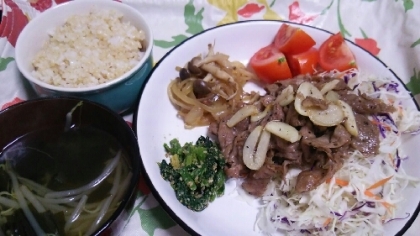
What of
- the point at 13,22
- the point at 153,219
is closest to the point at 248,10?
the point at 13,22

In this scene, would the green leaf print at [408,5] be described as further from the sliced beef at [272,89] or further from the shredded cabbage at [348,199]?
the sliced beef at [272,89]

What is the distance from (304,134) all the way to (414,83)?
3.19 feet

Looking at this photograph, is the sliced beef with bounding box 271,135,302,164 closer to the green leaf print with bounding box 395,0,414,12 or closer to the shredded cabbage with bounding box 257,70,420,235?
the shredded cabbage with bounding box 257,70,420,235

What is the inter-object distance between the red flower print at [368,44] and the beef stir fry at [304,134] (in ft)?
2.19

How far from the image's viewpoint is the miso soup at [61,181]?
1515mm

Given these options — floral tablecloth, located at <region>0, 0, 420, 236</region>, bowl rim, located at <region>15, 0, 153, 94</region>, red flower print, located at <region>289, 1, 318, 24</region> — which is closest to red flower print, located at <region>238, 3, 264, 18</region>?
floral tablecloth, located at <region>0, 0, 420, 236</region>

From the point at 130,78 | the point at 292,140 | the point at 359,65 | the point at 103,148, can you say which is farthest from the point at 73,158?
the point at 359,65

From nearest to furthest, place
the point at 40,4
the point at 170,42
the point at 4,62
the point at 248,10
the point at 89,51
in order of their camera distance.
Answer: the point at 89,51
the point at 4,62
the point at 40,4
the point at 170,42
the point at 248,10

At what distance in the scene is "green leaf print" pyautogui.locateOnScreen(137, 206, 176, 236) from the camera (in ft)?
6.08

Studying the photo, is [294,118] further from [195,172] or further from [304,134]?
[195,172]

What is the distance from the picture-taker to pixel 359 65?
2.34 m

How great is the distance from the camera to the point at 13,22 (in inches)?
91.8

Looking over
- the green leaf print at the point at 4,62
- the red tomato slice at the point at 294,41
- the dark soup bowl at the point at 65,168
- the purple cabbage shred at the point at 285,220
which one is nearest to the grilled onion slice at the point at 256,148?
the purple cabbage shred at the point at 285,220

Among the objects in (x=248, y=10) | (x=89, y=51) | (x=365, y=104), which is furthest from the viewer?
(x=248, y=10)
